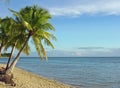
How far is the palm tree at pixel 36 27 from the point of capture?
84.6 ft

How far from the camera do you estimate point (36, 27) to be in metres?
25.8

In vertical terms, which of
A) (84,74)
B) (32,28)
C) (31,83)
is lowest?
(31,83)

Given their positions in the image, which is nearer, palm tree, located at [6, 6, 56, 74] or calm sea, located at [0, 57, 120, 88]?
palm tree, located at [6, 6, 56, 74]

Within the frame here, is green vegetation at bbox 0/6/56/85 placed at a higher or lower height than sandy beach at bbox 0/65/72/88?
higher

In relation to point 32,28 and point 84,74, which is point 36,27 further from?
point 84,74

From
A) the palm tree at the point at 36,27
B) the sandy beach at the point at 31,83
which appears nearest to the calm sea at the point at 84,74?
the sandy beach at the point at 31,83

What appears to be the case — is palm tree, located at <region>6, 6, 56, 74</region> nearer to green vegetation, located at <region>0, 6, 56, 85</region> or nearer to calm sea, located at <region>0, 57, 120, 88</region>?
green vegetation, located at <region>0, 6, 56, 85</region>

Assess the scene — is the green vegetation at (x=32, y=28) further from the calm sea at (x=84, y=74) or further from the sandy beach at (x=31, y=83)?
the calm sea at (x=84, y=74)

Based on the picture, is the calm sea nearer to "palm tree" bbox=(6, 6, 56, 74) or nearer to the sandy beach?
the sandy beach

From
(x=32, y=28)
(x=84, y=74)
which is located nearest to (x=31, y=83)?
(x=32, y=28)

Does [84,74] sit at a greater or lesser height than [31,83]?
greater

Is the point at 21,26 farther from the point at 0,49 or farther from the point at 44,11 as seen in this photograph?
the point at 0,49

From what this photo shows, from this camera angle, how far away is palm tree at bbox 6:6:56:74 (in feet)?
84.6

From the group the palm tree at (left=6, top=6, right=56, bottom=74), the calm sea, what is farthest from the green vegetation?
the calm sea
